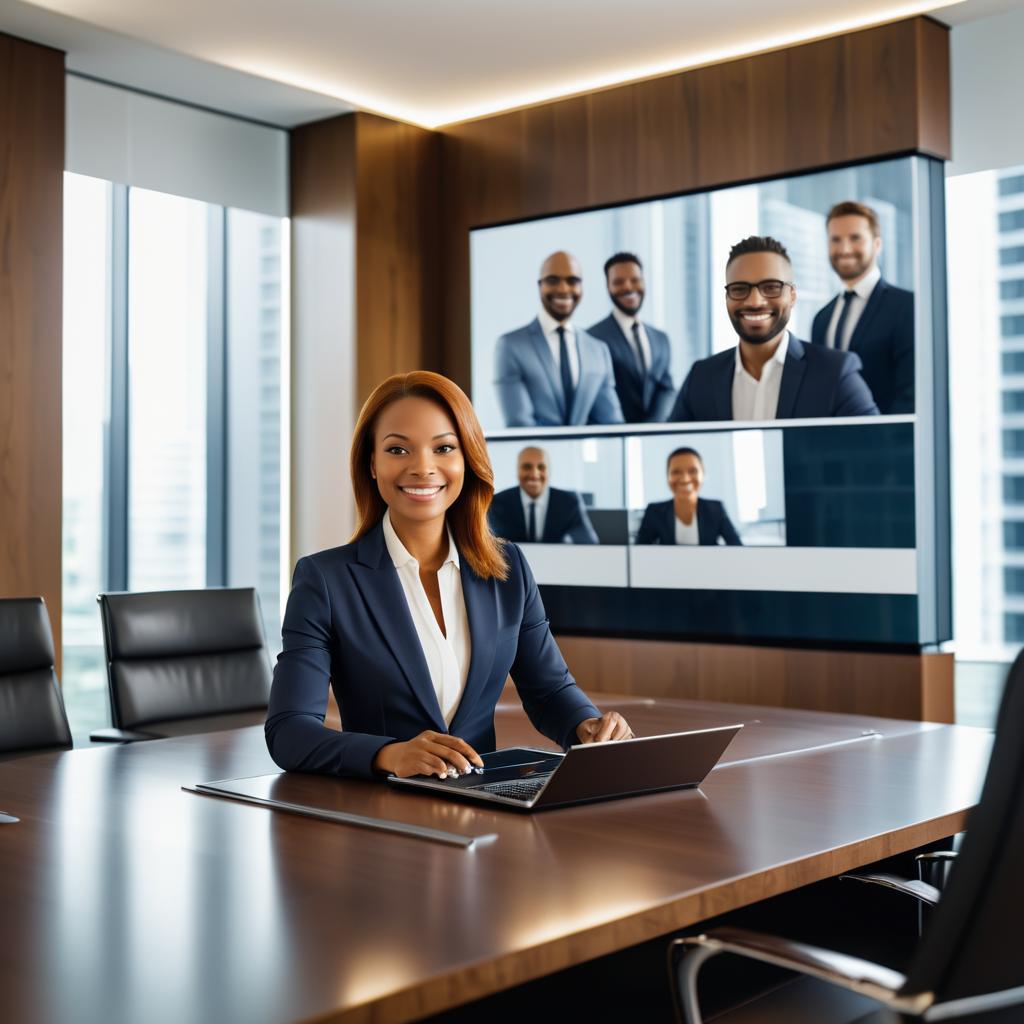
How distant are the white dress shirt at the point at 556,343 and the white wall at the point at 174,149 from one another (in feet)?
4.58

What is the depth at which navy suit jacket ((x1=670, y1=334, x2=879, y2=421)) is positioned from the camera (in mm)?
4840

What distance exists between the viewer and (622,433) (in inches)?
215

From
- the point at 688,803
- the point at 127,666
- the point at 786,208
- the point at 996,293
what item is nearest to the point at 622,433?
the point at 786,208

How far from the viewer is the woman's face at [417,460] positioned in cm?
245

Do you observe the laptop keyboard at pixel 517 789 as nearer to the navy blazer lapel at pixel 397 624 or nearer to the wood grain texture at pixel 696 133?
the navy blazer lapel at pixel 397 624

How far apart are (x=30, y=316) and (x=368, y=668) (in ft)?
10.2

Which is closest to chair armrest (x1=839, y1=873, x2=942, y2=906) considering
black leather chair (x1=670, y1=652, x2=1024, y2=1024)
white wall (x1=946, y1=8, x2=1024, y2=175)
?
black leather chair (x1=670, y1=652, x2=1024, y2=1024)

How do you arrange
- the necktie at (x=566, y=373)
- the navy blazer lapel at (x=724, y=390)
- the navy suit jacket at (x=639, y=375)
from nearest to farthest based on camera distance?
the navy blazer lapel at (x=724, y=390), the navy suit jacket at (x=639, y=375), the necktie at (x=566, y=373)

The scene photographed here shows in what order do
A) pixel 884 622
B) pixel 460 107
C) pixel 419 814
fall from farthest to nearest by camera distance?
pixel 460 107, pixel 884 622, pixel 419 814

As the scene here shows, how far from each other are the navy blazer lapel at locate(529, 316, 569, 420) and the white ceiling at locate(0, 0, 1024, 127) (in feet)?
3.53

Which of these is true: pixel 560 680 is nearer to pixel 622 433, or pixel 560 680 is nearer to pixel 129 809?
pixel 129 809

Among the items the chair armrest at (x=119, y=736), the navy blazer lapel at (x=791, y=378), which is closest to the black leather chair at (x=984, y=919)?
the chair armrest at (x=119, y=736)

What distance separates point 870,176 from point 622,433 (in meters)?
1.43

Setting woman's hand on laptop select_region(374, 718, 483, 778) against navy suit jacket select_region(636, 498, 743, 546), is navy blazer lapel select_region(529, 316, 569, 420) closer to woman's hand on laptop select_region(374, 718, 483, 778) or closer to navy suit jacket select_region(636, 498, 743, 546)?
navy suit jacket select_region(636, 498, 743, 546)
